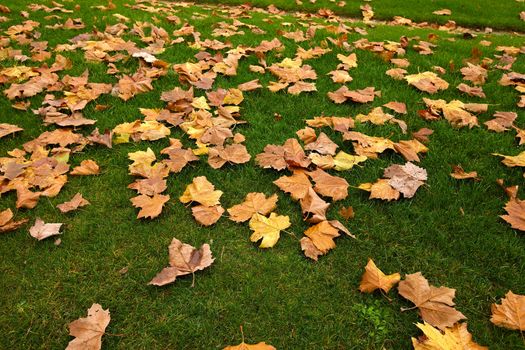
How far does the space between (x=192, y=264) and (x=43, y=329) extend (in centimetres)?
78

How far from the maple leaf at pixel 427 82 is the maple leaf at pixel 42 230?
10.8 feet

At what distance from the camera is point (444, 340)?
1.73 metres

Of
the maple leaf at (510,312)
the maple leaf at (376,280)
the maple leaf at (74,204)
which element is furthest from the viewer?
the maple leaf at (74,204)

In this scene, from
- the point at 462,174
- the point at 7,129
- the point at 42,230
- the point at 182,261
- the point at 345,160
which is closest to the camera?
the point at 182,261

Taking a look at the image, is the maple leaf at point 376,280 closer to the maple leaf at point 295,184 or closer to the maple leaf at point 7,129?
the maple leaf at point 295,184

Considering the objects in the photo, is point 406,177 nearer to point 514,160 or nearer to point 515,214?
point 515,214

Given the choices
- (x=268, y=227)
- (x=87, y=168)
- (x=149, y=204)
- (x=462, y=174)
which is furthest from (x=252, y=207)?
(x=462, y=174)

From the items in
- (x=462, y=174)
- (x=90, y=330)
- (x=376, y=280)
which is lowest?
(x=90, y=330)

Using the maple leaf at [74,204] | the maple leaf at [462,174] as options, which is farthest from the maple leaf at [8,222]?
the maple leaf at [462,174]

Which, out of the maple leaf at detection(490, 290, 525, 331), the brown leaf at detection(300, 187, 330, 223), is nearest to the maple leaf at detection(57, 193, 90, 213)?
the brown leaf at detection(300, 187, 330, 223)

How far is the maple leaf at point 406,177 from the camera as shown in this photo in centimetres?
257

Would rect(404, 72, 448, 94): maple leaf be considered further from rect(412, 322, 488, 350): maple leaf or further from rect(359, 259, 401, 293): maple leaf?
rect(412, 322, 488, 350): maple leaf

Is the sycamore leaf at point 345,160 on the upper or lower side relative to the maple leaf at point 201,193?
upper

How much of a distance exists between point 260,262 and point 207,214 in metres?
0.49
